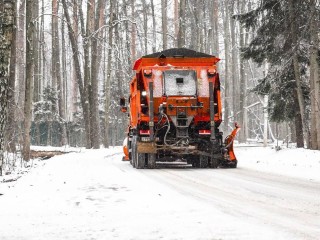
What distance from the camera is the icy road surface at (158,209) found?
15.0 feet

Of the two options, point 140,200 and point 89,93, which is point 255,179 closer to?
point 140,200

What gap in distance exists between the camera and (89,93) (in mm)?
24609

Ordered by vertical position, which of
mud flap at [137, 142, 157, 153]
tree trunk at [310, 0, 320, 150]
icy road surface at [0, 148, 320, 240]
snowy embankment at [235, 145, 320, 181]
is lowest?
icy road surface at [0, 148, 320, 240]

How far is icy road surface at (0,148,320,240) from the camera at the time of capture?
4566mm

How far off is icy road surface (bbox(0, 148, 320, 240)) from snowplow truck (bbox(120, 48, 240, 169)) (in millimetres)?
3633

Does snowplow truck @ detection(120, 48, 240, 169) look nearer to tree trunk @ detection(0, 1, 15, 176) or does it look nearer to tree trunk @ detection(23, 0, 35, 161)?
tree trunk @ detection(0, 1, 15, 176)

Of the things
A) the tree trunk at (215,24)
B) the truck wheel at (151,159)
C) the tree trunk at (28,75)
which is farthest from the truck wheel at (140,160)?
the tree trunk at (215,24)

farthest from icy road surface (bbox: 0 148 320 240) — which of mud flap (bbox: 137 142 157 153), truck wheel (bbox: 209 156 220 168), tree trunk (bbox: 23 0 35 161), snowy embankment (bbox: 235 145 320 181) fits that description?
tree trunk (bbox: 23 0 35 161)

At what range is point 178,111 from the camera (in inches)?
511

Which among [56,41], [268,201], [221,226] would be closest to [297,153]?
[268,201]

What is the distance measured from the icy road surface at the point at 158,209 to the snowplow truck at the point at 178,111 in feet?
11.9

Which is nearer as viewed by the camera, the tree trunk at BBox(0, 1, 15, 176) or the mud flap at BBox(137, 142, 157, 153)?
the tree trunk at BBox(0, 1, 15, 176)

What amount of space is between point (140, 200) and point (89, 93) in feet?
60.8

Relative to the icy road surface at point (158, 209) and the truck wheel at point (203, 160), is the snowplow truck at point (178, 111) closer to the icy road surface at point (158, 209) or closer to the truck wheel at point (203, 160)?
the truck wheel at point (203, 160)
